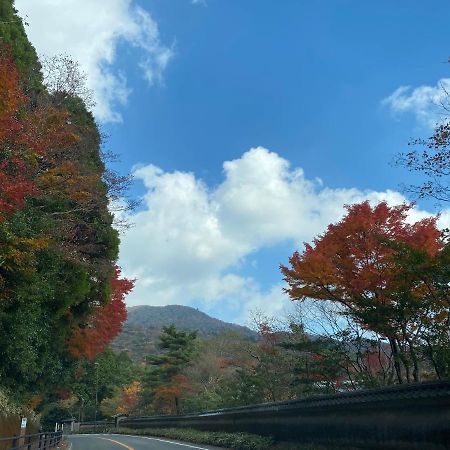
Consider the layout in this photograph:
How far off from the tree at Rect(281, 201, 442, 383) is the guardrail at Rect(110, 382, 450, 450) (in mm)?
5461

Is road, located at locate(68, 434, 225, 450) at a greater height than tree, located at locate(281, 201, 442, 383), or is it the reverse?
tree, located at locate(281, 201, 442, 383)

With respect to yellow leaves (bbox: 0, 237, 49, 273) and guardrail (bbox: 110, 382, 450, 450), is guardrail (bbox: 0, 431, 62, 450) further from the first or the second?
guardrail (bbox: 110, 382, 450, 450)

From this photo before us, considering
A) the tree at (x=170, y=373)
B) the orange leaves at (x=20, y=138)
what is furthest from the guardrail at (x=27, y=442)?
the tree at (x=170, y=373)

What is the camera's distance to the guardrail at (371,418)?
7.39 meters

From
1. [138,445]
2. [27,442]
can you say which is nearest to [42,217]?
[27,442]

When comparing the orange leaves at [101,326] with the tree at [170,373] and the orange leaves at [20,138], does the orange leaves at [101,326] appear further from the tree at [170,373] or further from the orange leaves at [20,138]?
the tree at [170,373]

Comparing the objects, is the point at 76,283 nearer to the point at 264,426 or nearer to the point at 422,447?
the point at 264,426

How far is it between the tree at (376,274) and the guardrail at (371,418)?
5.46 metres

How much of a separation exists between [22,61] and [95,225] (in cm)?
689

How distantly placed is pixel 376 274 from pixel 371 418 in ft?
30.1

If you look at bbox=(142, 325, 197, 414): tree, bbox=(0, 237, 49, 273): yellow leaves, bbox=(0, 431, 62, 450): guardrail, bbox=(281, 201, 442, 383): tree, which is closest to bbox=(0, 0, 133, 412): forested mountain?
bbox=(0, 237, 49, 273): yellow leaves

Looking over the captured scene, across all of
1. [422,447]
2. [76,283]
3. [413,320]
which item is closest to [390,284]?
[413,320]

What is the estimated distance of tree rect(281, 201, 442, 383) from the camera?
16.5 metres

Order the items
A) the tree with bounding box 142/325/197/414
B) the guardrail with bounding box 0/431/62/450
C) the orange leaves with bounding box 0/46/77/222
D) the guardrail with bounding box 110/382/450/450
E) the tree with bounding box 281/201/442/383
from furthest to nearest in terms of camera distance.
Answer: the tree with bounding box 142/325/197/414 < the tree with bounding box 281/201/442/383 < the orange leaves with bounding box 0/46/77/222 < the guardrail with bounding box 0/431/62/450 < the guardrail with bounding box 110/382/450/450
